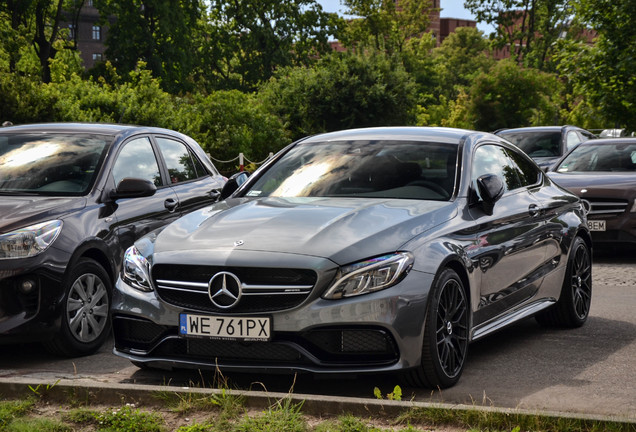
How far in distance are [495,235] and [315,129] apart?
129ft

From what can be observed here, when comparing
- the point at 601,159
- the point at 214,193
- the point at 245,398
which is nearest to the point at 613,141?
the point at 601,159

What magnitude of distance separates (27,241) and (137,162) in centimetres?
189

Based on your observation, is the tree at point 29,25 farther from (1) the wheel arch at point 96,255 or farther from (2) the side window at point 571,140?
(1) the wheel arch at point 96,255

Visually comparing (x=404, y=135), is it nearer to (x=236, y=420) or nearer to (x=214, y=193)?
(x=214, y=193)

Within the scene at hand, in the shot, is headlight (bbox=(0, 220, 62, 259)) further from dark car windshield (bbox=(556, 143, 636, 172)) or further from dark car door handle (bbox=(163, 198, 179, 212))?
dark car windshield (bbox=(556, 143, 636, 172))

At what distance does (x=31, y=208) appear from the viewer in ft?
23.3

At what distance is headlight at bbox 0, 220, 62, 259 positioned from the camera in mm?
6719

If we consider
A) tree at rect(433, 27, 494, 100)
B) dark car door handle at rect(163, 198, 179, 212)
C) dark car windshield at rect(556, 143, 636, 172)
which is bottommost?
tree at rect(433, 27, 494, 100)

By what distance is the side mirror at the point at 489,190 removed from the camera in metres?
6.72

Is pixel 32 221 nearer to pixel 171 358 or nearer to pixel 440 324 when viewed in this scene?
pixel 171 358

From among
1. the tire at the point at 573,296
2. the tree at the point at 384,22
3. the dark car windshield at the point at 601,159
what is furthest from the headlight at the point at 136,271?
the tree at the point at 384,22

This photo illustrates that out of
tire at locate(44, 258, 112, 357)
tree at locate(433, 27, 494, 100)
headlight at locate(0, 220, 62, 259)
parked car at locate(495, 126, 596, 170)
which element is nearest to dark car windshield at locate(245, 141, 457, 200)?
tire at locate(44, 258, 112, 357)

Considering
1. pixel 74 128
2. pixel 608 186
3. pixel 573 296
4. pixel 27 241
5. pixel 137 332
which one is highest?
pixel 74 128

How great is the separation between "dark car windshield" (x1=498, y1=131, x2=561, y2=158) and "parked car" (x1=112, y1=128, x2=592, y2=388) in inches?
581
